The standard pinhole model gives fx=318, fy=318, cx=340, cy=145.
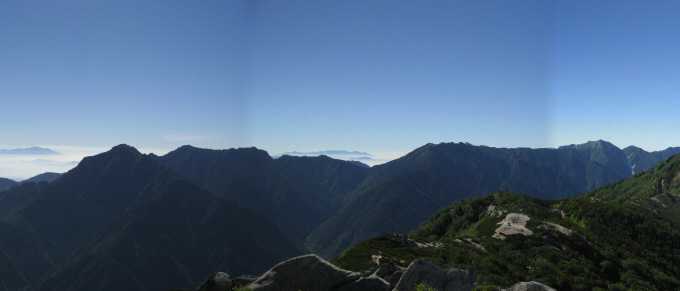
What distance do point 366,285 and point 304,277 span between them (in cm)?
648

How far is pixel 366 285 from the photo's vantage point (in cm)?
3167

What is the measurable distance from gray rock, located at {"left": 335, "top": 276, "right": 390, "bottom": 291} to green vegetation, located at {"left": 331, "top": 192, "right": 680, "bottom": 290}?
116 feet

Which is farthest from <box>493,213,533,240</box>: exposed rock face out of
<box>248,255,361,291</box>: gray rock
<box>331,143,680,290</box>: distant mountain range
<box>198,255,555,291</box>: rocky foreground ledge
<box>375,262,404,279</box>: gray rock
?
<box>248,255,361,291</box>: gray rock

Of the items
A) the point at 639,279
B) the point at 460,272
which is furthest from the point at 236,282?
the point at 639,279

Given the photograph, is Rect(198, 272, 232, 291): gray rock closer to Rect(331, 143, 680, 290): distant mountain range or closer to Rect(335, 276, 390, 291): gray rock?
Rect(335, 276, 390, 291): gray rock

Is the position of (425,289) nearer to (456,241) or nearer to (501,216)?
(456,241)

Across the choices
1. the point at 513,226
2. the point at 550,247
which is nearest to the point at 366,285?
the point at 550,247

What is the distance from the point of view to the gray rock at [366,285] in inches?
1238

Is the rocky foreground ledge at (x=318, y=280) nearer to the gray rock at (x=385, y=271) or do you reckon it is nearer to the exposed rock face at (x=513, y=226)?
the gray rock at (x=385, y=271)

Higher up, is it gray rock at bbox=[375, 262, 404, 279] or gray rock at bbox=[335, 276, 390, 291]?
gray rock at bbox=[375, 262, 404, 279]

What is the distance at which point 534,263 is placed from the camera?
8375 cm

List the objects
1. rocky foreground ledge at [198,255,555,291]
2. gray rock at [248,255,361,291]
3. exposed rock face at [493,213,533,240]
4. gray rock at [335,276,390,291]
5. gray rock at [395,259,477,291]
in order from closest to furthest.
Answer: gray rock at [335,276,390,291] → rocky foreground ledge at [198,255,555,291] → gray rock at [248,255,361,291] → gray rock at [395,259,477,291] → exposed rock face at [493,213,533,240]

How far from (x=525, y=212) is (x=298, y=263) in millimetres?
118594

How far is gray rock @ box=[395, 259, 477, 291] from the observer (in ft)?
115
